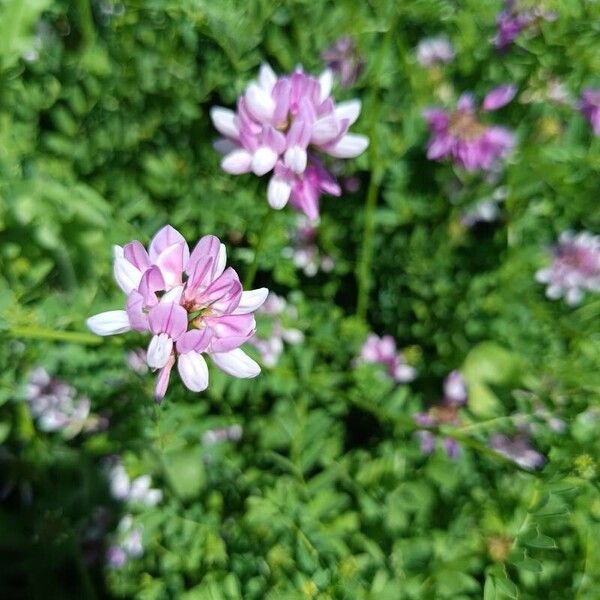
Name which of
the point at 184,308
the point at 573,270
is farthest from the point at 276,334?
the point at 573,270

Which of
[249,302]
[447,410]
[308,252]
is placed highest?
[249,302]

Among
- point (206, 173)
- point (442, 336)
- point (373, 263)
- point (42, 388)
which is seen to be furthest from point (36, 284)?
point (442, 336)

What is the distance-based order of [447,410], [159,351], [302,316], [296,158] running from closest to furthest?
[159,351] → [296,158] → [302,316] → [447,410]

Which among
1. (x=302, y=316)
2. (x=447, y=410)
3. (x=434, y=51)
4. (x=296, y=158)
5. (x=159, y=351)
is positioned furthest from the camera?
(x=434, y=51)

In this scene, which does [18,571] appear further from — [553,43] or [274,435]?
[553,43]

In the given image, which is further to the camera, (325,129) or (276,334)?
(276,334)

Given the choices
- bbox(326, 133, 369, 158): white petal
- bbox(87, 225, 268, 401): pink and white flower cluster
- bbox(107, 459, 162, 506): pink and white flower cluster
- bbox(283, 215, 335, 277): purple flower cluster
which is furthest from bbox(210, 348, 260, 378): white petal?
bbox(283, 215, 335, 277): purple flower cluster

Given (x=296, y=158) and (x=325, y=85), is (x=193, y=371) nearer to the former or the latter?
(x=296, y=158)
